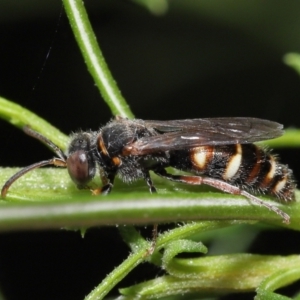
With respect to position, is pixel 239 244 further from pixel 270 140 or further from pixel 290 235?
pixel 290 235

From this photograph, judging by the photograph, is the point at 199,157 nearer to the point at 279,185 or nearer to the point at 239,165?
the point at 239,165

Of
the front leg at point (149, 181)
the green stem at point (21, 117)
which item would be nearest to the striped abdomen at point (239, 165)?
the front leg at point (149, 181)

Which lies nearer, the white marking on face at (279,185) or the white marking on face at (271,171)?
the white marking on face at (279,185)

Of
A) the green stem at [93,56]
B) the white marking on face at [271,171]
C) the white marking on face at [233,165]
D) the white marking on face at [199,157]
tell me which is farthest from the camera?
the white marking on face at [199,157]

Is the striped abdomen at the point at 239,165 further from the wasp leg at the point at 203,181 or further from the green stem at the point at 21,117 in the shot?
the green stem at the point at 21,117

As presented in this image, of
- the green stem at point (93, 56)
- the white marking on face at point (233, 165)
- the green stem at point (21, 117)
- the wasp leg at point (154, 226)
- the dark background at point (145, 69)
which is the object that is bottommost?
the wasp leg at point (154, 226)

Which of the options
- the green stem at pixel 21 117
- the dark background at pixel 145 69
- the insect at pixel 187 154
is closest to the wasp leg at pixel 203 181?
the insect at pixel 187 154

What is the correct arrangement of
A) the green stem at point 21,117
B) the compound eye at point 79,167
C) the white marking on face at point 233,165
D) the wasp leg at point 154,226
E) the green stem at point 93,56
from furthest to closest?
the white marking on face at point 233,165, the compound eye at point 79,167, the green stem at point 93,56, the green stem at point 21,117, the wasp leg at point 154,226

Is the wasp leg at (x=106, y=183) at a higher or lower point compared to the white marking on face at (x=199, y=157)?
lower

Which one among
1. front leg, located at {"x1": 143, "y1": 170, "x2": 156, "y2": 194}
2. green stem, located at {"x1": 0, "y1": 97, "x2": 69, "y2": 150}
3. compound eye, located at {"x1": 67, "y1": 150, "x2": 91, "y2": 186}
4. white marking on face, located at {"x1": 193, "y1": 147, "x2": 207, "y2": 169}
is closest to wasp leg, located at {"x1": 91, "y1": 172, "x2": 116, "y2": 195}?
compound eye, located at {"x1": 67, "y1": 150, "x2": 91, "y2": 186}
